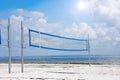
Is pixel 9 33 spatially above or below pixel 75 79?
above

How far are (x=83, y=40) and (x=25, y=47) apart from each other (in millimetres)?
5917

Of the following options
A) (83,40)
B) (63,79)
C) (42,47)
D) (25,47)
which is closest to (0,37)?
(25,47)

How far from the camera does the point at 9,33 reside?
12797mm

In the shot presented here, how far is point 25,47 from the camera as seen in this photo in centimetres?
1373

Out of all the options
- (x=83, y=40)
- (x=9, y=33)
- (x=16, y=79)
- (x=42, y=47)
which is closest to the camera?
(x=16, y=79)

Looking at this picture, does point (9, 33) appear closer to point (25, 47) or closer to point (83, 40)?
point (25, 47)

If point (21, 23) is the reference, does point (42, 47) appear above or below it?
below

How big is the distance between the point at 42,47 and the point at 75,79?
4856 mm

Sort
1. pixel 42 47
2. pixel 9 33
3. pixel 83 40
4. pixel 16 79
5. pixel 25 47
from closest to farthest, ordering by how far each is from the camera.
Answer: pixel 16 79 < pixel 9 33 < pixel 25 47 < pixel 42 47 < pixel 83 40

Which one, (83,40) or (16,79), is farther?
(83,40)

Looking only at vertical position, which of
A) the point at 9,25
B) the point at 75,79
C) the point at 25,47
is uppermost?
the point at 9,25

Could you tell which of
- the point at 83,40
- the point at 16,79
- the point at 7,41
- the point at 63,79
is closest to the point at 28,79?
the point at 16,79

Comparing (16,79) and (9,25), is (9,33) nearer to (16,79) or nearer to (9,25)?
(9,25)

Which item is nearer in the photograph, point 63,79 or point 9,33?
point 63,79
